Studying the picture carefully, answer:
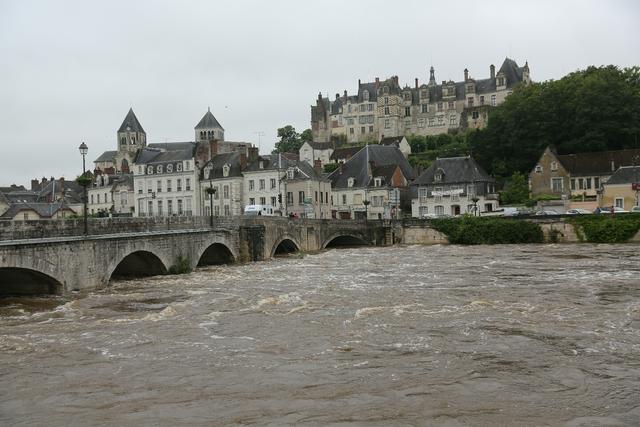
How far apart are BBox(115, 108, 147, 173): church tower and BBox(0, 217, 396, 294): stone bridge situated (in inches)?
2520

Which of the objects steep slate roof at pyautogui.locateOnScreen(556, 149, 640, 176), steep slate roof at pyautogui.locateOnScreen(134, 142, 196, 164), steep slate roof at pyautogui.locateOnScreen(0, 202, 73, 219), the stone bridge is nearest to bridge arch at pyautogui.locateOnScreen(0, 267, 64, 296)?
the stone bridge

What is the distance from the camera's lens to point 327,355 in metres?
13.1

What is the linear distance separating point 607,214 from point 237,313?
117 ft

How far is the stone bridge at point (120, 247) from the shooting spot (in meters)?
19.6

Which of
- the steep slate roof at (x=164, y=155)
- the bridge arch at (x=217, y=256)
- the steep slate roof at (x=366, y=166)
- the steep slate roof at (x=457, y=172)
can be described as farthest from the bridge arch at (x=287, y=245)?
the steep slate roof at (x=164, y=155)

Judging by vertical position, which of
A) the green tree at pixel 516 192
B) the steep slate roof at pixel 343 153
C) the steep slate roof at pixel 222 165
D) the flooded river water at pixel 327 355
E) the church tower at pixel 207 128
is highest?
the church tower at pixel 207 128

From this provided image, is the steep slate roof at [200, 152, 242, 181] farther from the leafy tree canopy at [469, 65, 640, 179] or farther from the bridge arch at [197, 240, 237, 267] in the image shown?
the bridge arch at [197, 240, 237, 267]

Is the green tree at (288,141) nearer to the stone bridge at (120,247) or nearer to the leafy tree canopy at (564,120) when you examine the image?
the leafy tree canopy at (564,120)

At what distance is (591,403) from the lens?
997cm

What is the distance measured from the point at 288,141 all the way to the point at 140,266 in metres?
76.8

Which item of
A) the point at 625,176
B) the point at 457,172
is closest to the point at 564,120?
the point at 457,172

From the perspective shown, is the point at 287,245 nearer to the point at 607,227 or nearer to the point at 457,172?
the point at 607,227

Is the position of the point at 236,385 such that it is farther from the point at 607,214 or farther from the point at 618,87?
the point at 618,87

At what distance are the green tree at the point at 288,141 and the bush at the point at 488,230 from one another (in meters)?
50.8
